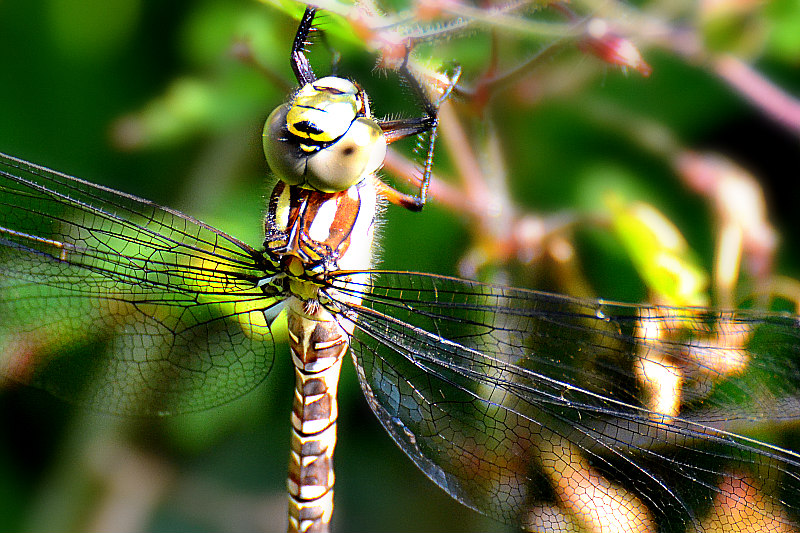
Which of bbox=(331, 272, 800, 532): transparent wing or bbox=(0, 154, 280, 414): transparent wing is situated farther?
bbox=(0, 154, 280, 414): transparent wing

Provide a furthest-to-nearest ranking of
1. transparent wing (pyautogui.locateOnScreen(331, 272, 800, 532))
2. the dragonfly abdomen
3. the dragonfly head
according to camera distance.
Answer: the dragonfly abdomen, the dragonfly head, transparent wing (pyautogui.locateOnScreen(331, 272, 800, 532))

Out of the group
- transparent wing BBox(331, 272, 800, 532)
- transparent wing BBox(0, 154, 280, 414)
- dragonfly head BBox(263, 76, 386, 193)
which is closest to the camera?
transparent wing BBox(331, 272, 800, 532)

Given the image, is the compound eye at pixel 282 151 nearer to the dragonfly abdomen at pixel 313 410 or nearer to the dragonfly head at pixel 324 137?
the dragonfly head at pixel 324 137

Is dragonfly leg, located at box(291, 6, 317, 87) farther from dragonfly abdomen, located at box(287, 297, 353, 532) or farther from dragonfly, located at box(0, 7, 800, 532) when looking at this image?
dragonfly abdomen, located at box(287, 297, 353, 532)

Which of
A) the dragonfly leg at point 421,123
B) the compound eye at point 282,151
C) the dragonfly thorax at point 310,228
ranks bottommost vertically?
the dragonfly thorax at point 310,228

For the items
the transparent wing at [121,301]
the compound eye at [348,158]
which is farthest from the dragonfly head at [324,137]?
the transparent wing at [121,301]

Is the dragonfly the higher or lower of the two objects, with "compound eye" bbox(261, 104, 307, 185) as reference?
lower

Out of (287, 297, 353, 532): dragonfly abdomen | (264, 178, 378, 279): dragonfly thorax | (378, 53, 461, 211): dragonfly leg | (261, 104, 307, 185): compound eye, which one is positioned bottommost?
(287, 297, 353, 532): dragonfly abdomen

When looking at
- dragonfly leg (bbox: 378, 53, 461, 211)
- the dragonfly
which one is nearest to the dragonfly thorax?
the dragonfly

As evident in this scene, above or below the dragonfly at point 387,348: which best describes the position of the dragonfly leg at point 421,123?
above
